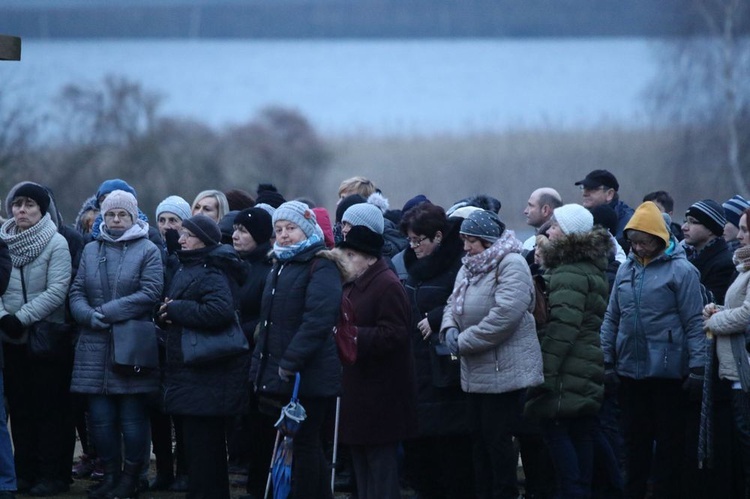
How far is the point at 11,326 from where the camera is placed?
24.4 feet

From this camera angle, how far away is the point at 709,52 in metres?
21.6

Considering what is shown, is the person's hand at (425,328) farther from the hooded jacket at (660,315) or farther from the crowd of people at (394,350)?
the hooded jacket at (660,315)

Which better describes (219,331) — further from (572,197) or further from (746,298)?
(572,197)

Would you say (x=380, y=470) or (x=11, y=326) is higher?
(x=11, y=326)

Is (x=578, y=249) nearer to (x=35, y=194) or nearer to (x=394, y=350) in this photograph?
(x=394, y=350)

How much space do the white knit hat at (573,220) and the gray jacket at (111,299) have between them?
2632mm

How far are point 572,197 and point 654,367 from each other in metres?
13.5

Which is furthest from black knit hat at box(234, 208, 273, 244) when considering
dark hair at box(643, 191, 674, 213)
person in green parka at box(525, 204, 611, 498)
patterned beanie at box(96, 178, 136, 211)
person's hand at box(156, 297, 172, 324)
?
dark hair at box(643, 191, 674, 213)

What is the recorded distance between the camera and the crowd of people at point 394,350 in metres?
6.48

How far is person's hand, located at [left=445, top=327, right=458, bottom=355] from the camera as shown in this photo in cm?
669

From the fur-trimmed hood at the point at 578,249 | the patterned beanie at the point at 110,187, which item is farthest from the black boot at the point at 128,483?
the fur-trimmed hood at the point at 578,249

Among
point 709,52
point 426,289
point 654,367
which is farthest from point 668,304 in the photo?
point 709,52

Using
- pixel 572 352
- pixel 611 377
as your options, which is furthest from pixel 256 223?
pixel 611 377

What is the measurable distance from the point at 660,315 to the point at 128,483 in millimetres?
3592
